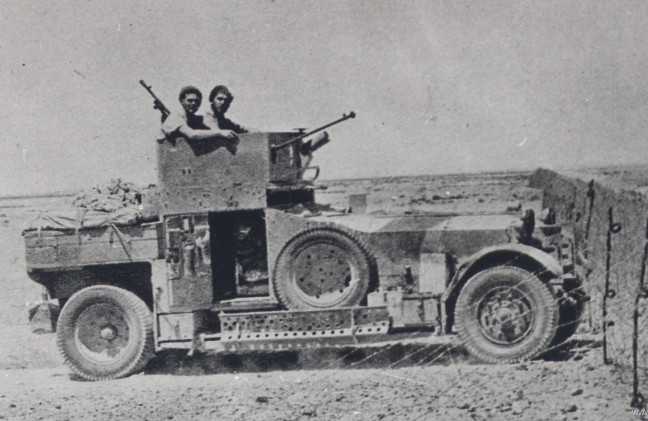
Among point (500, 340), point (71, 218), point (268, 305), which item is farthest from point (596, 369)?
point (71, 218)

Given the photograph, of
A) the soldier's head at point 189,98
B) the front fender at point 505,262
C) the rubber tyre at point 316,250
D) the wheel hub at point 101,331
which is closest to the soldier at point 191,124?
the soldier's head at point 189,98

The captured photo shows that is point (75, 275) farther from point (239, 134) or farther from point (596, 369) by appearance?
point (596, 369)

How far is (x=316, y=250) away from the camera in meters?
9.08

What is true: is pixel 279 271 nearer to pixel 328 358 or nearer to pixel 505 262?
pixel 328 358

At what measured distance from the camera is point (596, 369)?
7449 mm

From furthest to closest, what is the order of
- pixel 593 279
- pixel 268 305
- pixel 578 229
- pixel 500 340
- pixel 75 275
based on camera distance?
pixel 578 229
pixel 593 279
pixel 75 275
pixel 268 305
pixel 500 340

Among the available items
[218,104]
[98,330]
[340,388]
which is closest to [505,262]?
[340,388]

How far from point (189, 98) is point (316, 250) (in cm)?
206

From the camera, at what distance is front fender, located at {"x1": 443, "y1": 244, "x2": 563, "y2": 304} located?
8.33 metres

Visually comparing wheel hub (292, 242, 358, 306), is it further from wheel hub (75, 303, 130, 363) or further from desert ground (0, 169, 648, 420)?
wheel hub (75, 303, 130, 363)

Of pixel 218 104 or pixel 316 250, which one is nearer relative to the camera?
pixel 316 250

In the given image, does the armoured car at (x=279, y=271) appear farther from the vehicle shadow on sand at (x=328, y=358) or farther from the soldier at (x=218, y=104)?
the soldier at (x=218, y=104)

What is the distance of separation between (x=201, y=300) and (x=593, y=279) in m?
4.91

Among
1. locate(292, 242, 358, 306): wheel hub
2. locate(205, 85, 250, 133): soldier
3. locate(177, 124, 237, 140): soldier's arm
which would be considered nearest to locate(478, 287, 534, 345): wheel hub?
locate(292, 242, 358, 306): wheel hub
